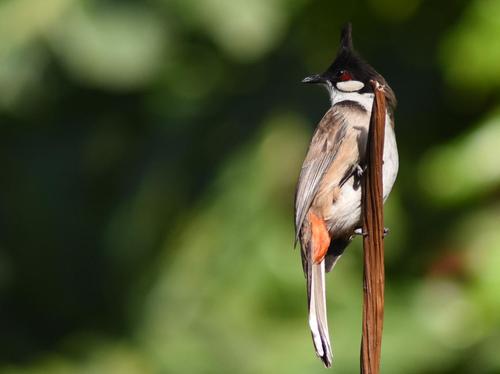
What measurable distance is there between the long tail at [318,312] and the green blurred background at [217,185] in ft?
2.97

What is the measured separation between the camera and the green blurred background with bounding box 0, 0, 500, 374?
407 centimetres

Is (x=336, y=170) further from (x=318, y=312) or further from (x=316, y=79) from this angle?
(x=318, y=312)

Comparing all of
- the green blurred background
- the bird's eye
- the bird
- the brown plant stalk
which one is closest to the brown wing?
the bird

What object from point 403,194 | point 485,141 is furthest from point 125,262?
point 485,141

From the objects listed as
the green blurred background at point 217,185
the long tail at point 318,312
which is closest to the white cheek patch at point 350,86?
the long tail at point 318,312

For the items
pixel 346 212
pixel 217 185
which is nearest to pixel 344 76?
pixel 346 212

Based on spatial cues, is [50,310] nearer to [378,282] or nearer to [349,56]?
[349,56]

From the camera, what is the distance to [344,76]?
2891mm

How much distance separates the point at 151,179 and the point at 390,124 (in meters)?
3.85

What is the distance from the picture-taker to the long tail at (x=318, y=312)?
6.93ft

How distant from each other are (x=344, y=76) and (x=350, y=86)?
54 millimetres

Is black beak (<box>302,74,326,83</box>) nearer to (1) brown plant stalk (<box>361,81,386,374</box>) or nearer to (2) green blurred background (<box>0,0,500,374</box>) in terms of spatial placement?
(2) green blurred background (<box>0,0,500,374</box>)

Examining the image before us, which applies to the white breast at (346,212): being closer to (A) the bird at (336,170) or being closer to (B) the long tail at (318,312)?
(A) the bird at (336,170)

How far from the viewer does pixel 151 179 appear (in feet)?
21.5
